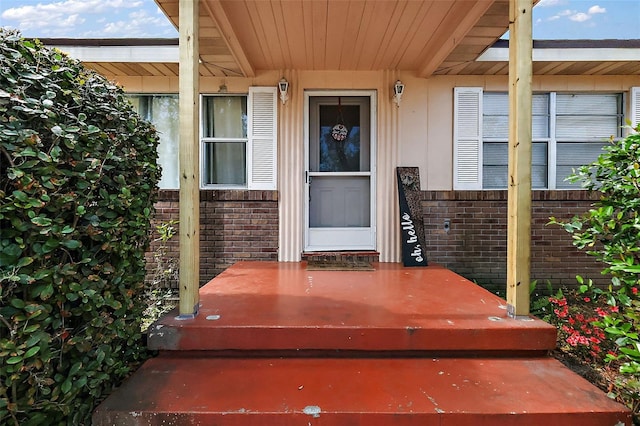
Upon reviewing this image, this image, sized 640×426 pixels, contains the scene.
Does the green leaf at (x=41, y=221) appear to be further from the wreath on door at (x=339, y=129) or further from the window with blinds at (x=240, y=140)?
the wreath on door at (x=339, y=129)

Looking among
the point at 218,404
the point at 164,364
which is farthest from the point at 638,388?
the point at 164,364

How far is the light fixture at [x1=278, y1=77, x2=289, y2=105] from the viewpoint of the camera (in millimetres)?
4406

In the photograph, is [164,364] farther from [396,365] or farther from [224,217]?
[224,217]

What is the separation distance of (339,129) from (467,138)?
169 centimetres

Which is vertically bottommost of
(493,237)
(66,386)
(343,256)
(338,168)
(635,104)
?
(66,386)

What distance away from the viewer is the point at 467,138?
456cm

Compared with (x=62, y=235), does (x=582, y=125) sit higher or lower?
higher

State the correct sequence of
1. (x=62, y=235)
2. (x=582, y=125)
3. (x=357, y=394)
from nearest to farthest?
(x=62, y=235) < (x=357, y=394) < (x=582, y=125)

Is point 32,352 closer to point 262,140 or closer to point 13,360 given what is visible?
point 13,360

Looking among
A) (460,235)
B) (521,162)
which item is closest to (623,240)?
(521,162)

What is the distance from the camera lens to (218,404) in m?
1.69

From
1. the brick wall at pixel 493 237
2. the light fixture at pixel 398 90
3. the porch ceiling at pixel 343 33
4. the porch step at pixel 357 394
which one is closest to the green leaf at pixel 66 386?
the porch step at pixel 357 394

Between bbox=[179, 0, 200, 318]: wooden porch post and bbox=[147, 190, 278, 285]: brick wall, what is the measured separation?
7.07 ft

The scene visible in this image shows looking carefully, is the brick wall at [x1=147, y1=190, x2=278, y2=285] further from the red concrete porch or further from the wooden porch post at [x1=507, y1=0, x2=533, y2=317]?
the wooden porch post at [x1=507, y1=0, x2=533, y2=317]
